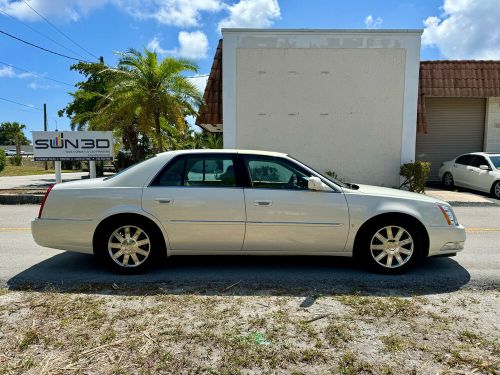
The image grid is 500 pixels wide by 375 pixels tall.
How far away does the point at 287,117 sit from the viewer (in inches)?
501

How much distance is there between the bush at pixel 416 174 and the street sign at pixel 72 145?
8.91m

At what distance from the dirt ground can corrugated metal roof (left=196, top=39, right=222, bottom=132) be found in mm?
9777

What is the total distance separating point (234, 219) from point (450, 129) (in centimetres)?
1425

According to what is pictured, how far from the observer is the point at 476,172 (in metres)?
12.8

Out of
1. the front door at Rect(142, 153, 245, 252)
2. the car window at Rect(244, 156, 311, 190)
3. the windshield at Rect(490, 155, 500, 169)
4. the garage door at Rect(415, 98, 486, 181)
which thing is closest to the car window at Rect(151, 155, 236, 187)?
the front door at Rect(142, 153, 245, 252)

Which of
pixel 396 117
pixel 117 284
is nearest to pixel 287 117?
pixel 396 117

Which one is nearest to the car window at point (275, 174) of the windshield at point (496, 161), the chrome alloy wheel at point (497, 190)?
the chrome alloy wheel at point (497, 190)

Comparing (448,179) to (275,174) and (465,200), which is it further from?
(275,174)

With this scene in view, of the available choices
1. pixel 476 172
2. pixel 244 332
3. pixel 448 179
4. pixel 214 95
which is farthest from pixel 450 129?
pixel 244 332


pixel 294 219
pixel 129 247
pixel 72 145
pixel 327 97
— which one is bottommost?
pixel 129 247

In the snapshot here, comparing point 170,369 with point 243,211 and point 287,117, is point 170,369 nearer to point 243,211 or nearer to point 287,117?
point 243,211

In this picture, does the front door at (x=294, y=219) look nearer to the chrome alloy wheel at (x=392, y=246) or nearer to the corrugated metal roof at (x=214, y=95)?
the chrome alloy wheel at (x=392, y=246)

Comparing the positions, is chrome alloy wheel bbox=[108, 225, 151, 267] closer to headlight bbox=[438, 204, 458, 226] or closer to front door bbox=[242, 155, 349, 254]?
front door bbox=[242, 155, 349, 254]

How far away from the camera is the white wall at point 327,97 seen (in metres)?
12.4
